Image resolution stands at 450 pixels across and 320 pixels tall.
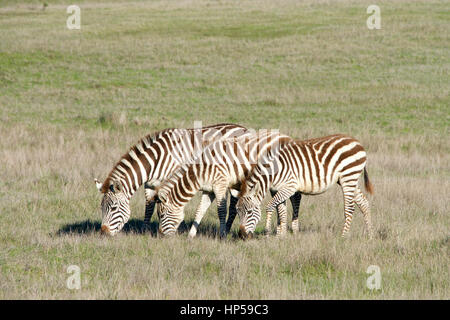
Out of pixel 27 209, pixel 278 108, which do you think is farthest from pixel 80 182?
pixel 278 108

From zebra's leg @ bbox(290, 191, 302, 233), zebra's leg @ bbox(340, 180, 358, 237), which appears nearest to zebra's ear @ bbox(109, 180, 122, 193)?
zebra's leg @ bbox(290, 191, 302, 233)

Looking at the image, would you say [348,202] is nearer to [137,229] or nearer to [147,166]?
[147,166]

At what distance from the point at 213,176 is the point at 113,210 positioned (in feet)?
6.01

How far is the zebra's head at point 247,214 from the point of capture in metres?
9.82

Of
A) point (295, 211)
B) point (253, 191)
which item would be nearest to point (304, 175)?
point (295, 211)

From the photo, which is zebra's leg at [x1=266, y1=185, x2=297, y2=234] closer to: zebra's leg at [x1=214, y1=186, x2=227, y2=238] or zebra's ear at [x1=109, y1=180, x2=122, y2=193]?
zebra's leg at [x1=214, y1=186, x2=227, y2=238]

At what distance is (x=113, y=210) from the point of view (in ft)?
33.1

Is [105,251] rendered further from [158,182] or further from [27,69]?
[27,69]

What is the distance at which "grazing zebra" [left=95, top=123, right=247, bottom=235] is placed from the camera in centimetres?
1010

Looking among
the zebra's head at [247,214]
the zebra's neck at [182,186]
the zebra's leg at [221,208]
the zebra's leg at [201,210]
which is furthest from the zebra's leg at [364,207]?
the zebra's neck at [182,186]

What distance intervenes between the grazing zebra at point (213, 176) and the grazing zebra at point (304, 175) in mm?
412

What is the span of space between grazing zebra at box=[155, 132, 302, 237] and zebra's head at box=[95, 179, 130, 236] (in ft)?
2.02

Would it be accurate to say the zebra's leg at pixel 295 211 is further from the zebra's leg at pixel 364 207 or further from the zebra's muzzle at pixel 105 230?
the zebra's muzzle at pixel 105 230

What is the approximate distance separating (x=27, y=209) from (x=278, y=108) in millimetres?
18778
